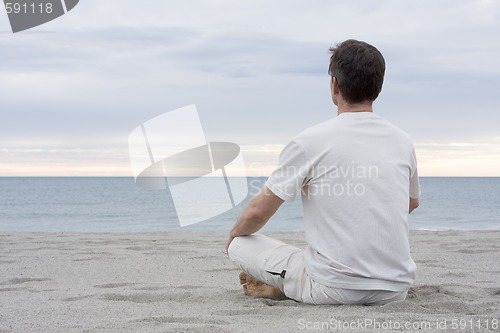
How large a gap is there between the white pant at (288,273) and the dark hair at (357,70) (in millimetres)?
870

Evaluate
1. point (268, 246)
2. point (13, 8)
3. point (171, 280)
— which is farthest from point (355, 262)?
point (13, 8)

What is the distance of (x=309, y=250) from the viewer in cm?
311

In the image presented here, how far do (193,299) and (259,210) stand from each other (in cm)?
86

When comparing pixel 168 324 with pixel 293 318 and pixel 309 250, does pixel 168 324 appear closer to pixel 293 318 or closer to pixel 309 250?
pixel 293 318

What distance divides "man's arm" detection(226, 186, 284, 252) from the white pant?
12 cm

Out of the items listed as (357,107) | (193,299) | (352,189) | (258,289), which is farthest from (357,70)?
(193,299)

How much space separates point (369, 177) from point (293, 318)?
2.41 feet

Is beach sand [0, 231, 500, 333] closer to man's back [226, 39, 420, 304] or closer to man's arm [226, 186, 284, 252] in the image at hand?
man's back [226, 39, 420, 304]

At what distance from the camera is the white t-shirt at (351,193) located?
9.61 feet

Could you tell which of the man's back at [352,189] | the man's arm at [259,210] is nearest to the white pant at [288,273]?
the man's back at [352,189]

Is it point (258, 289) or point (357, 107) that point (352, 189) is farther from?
point (258, 289)

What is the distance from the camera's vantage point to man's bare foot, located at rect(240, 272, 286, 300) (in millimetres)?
3455

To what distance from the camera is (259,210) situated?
306cm

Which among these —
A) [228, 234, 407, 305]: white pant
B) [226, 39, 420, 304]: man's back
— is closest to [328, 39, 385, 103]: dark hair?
[226, 39, 420, 304]: man's back
